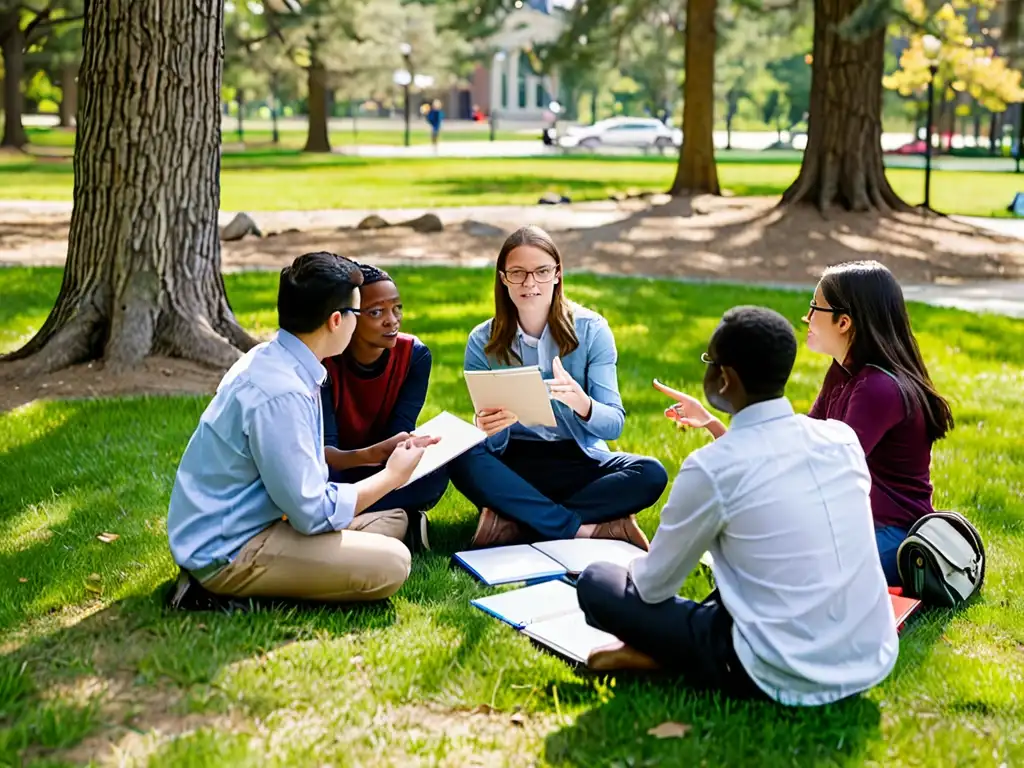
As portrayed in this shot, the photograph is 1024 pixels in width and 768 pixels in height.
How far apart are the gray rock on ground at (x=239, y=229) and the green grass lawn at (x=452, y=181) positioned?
147 inches

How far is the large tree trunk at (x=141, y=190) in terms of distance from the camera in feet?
22.8

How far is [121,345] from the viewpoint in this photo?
711 cm

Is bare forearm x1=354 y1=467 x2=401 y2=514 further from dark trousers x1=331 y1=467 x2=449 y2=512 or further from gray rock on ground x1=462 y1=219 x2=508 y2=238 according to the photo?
gray rock on ground x1=462 y1=219 x2=508 y2=238

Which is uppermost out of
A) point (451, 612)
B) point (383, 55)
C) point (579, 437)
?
point (383, 55)

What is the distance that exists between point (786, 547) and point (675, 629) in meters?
0.41

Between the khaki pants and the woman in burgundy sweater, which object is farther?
the woman in burgundy sweater

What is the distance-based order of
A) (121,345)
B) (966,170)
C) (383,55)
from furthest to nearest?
(383,55) < (966,170) < (121,345)

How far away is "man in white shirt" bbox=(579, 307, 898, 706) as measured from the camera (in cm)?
313

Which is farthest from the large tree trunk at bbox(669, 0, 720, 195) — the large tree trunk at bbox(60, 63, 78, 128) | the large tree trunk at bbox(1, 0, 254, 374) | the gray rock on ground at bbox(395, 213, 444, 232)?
the large tree trunk at bbox(60, 63, 78, 128)

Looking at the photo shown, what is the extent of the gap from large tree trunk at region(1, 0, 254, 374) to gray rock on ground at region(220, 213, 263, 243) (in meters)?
7.69

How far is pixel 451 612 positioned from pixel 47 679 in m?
1.26

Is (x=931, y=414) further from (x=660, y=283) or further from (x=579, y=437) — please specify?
(x=660, y=283)

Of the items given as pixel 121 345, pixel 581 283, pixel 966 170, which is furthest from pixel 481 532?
pixel 966 170

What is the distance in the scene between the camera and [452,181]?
2741cm
